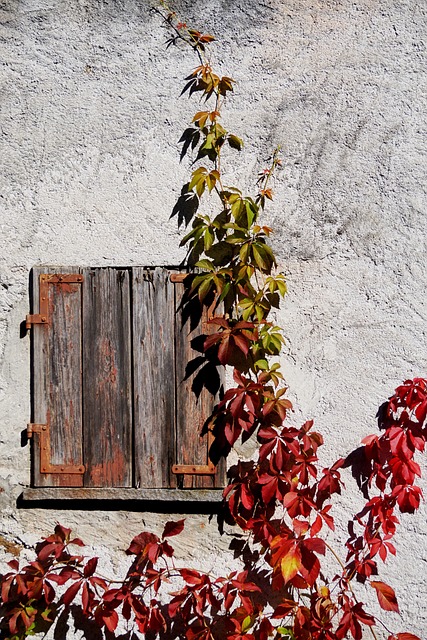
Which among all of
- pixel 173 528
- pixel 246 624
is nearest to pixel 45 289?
pixel 173 528

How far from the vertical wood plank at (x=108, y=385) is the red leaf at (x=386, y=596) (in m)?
1.10

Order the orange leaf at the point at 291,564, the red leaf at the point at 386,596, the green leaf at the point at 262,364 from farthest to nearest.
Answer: the green leaf at the point at 262,364, the red leaf at the point at 386,596, the orange leaf at the point at 291,564

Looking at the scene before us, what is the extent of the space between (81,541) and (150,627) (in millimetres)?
440

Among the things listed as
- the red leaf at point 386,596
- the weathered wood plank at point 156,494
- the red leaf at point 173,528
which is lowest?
the red leaf at point 386,596

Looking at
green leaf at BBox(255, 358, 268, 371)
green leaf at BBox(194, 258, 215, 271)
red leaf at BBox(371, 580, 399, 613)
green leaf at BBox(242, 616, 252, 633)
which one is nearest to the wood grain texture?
green leaf at BBox(194, 258, 215, 271)

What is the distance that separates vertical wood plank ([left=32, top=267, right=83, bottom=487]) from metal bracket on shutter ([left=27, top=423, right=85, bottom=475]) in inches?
0.5

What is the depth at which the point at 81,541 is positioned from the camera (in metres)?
2.52

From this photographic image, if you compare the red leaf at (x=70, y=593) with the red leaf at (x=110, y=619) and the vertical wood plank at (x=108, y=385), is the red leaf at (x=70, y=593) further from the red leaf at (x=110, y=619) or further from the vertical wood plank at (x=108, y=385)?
the vertical wood plank at (x=108, y=385)

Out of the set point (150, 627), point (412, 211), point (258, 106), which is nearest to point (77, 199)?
point (258, 106)

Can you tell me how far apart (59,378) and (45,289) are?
384 mm

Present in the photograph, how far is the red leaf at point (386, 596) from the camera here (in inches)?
94.7

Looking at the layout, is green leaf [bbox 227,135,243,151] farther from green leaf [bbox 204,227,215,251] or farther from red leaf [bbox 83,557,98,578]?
red leaf [bbox 83,557,98,578]

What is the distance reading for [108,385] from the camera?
101 inches

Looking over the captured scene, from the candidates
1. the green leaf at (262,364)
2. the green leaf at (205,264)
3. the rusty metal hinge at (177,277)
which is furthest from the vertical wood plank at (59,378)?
the green leaf at (262,364)
